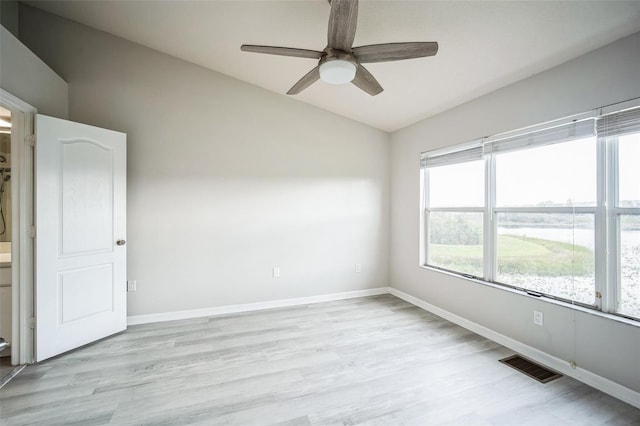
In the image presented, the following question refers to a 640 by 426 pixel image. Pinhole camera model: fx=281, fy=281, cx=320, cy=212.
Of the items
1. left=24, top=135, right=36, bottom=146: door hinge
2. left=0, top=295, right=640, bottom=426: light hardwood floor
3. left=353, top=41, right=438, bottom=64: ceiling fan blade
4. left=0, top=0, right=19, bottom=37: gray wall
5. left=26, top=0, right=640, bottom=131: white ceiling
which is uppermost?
left=0, top=0, right=19, bottom=37: gray wall

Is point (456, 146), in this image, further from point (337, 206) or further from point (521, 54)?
point (337, 206)

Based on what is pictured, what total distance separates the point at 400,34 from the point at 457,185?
1878 millimetres

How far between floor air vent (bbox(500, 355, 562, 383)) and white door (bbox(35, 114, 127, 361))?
149 inches

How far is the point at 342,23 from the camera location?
1.56 meters

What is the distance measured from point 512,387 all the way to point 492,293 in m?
0.96

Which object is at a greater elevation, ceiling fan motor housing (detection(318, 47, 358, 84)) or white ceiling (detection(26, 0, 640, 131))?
white ceiling (detection(26, 0, 640, 131))

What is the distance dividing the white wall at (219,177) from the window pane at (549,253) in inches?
73.8

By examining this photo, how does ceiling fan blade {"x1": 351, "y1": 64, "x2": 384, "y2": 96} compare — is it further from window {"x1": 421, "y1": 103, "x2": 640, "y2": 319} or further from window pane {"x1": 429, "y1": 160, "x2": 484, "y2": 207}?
window pane {"x1": 429, "y1": 160, "x2": 484, "y2": 207}

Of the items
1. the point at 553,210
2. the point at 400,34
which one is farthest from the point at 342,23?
the point at 553,210

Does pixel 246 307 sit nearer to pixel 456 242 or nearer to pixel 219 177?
pixel 219 177

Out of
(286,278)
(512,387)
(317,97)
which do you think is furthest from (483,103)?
(286,278)

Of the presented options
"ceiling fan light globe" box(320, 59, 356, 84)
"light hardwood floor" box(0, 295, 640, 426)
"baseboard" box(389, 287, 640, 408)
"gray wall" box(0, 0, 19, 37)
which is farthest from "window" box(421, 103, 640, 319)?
"gray wall" box(0, 0, 19, 37)

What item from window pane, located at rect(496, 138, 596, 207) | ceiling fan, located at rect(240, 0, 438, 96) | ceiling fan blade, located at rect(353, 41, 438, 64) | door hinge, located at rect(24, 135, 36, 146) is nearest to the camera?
ceiling fan, located at rect(240, 0, 438, 96)

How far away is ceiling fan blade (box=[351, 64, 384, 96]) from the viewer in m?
1.97
